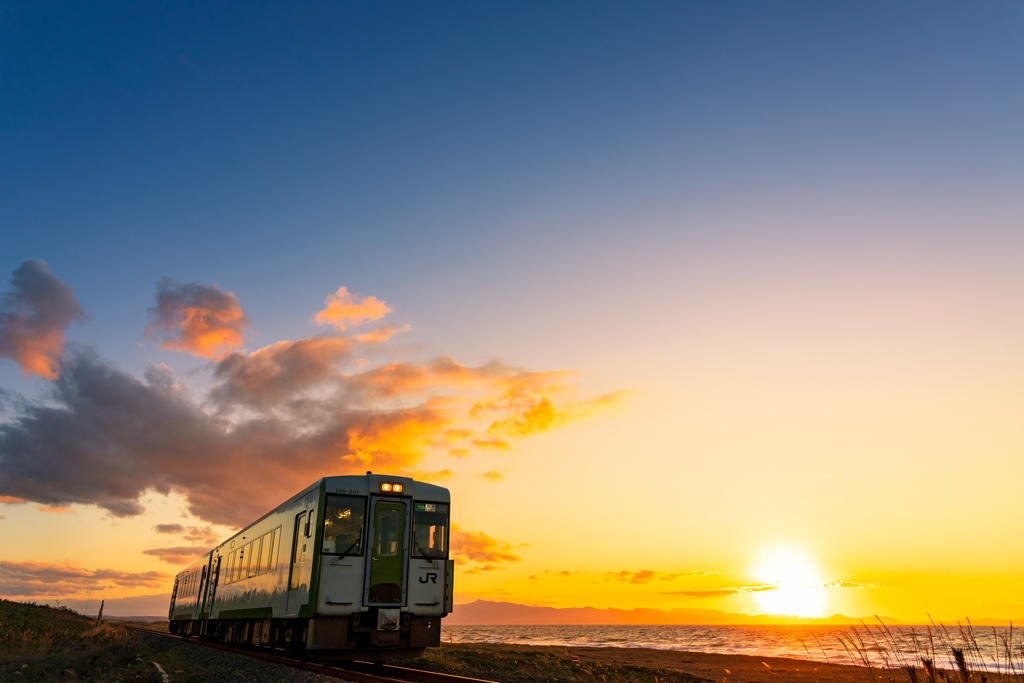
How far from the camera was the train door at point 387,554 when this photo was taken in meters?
12.3

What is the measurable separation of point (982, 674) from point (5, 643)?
24.7m

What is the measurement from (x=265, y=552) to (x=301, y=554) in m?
3.64

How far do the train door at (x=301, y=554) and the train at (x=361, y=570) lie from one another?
0.02 meters

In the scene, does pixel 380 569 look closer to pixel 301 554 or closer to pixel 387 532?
pixel 387 532

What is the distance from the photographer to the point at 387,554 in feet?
41.3

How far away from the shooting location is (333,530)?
1227 centimetres

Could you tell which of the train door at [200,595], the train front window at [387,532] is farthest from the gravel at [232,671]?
the train door at [200,595]

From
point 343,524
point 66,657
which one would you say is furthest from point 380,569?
point 66,657

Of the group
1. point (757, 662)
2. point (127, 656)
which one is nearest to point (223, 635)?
point (127, 656)

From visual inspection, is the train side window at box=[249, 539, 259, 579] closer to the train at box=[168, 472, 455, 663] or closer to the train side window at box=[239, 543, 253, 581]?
the train side window at box=[239, 543, 253, 581]

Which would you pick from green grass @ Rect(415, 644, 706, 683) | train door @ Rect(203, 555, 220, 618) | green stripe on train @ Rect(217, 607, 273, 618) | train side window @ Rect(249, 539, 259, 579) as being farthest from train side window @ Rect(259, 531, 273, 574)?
train door @ Rect(203, 555, 220, 618)

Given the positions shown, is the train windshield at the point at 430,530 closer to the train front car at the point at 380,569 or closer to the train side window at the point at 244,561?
the train front car at the point at 380,569

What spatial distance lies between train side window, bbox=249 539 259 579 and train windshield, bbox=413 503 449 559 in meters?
5.98

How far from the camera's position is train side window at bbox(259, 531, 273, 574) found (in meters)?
15.2
